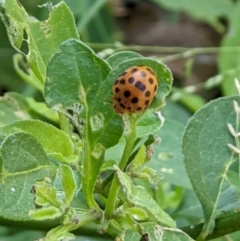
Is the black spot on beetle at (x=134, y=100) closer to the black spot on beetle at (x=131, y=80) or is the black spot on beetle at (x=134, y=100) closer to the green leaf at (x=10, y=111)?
the black spot on beetle at (x=131, y=80)

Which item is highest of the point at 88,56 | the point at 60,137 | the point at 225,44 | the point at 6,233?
the point at 88,56

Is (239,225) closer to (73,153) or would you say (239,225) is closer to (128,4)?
(73,153)

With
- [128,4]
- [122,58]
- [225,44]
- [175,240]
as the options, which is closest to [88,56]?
[122,58]

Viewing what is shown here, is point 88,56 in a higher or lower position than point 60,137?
higher

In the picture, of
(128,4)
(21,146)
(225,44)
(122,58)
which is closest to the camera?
(21,146)

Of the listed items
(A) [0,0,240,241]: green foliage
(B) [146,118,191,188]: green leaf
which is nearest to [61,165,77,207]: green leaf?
(A) [0,0,240,241]: green foliage

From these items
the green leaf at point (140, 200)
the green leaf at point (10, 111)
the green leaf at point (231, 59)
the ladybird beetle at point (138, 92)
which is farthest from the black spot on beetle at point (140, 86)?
the green leaf at point (231, 59)
